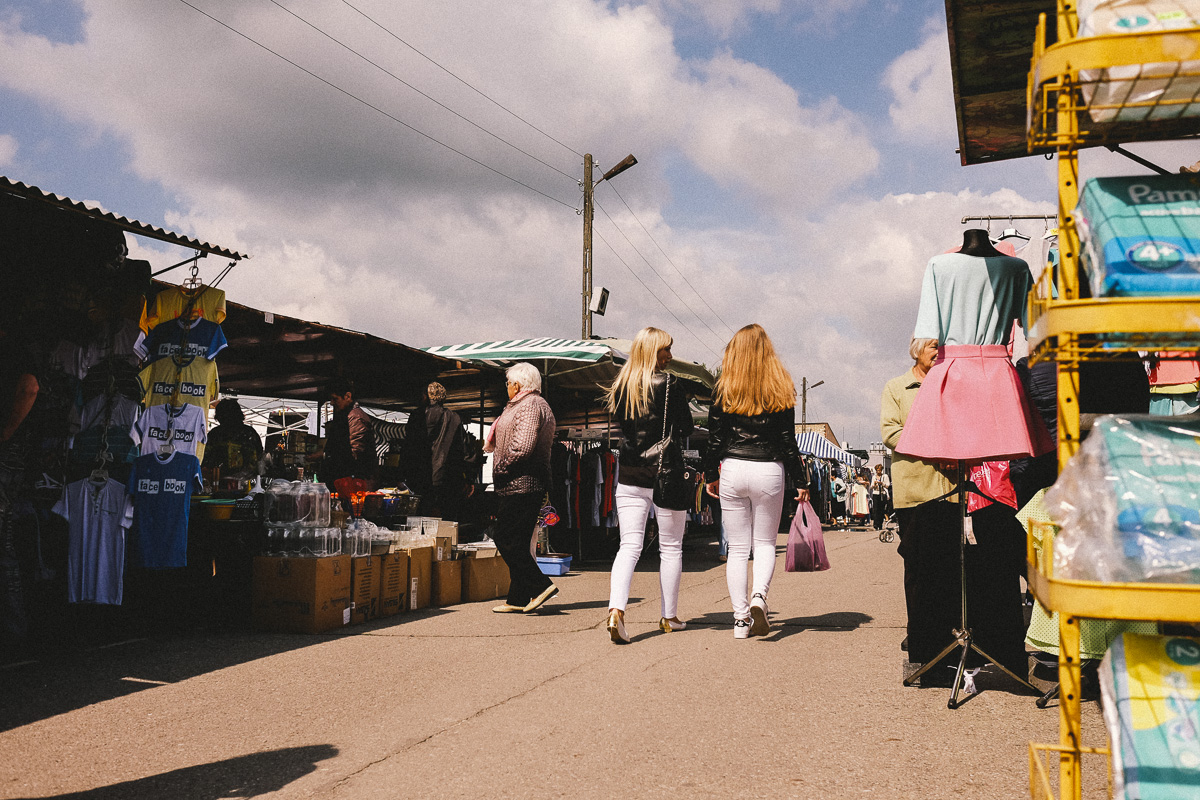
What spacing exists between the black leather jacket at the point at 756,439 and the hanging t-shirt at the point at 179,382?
3776 millimetres

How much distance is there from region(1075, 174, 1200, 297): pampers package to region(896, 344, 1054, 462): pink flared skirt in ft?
6.17

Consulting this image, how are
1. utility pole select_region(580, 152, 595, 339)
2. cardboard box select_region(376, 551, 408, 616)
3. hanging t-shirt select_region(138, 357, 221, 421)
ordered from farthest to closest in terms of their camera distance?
1. utility pole select_region(580, 152, 595, 339)
2. cardboard box select_region(376, 551, 408, 616)
3. hanging t-shirt select_region(138, 357, 221, 421)

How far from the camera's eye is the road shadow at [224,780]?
3.14 metres

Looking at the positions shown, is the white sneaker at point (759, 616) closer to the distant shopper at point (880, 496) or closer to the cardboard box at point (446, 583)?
the cardboard box at point (446, 583)

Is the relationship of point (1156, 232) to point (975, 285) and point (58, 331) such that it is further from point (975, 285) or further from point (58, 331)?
point (58, 331)

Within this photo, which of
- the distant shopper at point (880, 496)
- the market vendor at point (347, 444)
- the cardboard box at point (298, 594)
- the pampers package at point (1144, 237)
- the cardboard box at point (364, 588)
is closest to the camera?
the pampers package at point (1144, 237)

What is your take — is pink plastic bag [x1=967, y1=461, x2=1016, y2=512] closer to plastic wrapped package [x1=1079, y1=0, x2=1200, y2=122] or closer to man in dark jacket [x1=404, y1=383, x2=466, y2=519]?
plastic wrapped package [x1=1079, y1=0, x2=1200, y2=122]

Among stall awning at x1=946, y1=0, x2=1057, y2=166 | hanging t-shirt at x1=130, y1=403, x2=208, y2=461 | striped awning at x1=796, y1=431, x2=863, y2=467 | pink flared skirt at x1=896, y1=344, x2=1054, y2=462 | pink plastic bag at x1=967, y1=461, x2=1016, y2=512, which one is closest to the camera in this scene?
stall awning at x1=946, y1=0, x2=1057, y2=166

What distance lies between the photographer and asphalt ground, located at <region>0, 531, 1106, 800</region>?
3182mm

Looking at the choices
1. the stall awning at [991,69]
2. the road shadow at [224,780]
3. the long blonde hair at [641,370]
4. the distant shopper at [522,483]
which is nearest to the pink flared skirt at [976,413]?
the stall awning at [991,69]

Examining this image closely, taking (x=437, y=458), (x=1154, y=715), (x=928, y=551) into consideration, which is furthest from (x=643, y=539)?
(x=1154, y=715)

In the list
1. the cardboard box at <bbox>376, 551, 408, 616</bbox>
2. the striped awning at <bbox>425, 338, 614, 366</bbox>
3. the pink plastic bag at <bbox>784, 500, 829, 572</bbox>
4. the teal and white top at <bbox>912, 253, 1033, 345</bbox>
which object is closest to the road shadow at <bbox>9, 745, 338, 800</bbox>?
the teal and white top at <bbox>912, 253, 1033, 345</bbox>

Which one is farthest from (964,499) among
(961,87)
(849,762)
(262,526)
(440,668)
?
(262,526)

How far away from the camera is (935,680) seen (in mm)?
4457
